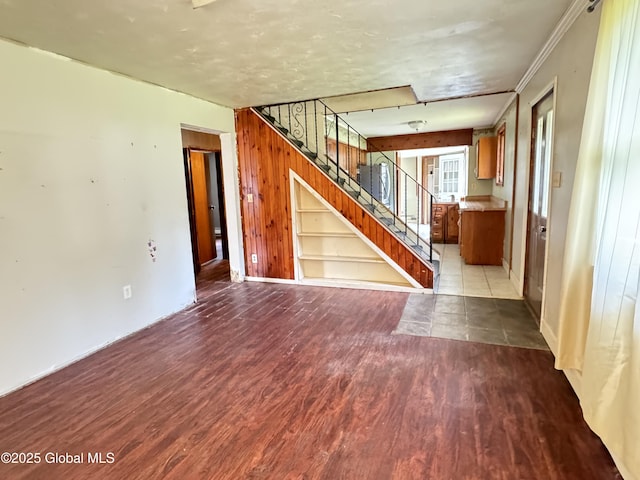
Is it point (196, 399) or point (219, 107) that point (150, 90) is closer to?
point (219, 107)

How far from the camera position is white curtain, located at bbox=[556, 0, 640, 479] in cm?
147

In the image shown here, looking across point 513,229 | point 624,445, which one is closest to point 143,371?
point 624,445

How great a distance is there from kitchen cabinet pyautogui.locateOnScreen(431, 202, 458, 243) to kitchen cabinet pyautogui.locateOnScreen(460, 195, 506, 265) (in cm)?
196

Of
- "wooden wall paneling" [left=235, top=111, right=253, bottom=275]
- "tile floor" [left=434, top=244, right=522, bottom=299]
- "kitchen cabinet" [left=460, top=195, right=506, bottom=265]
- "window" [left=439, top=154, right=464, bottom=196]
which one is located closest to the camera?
"tile floor" [left=434, top=244, right=522, bottom=299]

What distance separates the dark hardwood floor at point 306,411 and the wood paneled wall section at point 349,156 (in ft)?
13.9

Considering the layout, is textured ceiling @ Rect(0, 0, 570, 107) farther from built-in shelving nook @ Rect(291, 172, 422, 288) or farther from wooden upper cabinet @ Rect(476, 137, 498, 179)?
wooden upper cabinet @ Rect(476, 137, 498, 179)

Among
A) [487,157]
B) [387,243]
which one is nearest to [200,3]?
[387,243]

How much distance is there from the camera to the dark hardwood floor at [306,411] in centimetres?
173

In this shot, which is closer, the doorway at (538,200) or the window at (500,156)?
the doorway at (538,200)

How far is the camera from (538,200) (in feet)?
11.2

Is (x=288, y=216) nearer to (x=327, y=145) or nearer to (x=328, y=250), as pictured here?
(x=328, y=250)

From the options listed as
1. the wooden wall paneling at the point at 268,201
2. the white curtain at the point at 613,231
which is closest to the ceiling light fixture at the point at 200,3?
the white curtain at the point at 613,231

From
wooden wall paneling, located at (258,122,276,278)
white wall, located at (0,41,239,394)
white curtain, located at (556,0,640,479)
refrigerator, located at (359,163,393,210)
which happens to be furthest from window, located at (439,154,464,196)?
white curtain, located at (556,0,640,479)

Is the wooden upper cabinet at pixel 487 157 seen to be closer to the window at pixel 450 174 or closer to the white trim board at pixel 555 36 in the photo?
the white trim board at pixel 555 36
